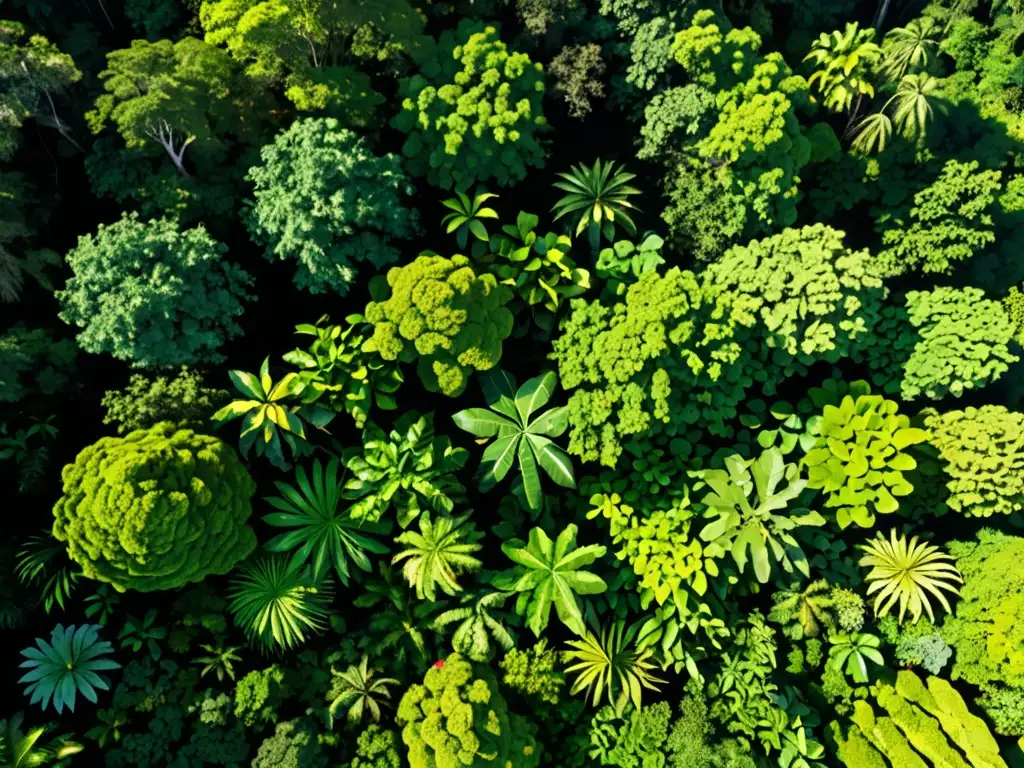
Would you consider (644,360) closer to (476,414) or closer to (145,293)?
(476,414)

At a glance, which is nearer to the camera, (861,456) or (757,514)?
(757,514)

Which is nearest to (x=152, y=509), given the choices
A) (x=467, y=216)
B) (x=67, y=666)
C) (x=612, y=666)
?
(x=67, y=666)

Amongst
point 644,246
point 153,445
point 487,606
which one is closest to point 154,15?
point 153,445

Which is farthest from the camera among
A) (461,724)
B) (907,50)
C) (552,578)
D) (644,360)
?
(907,50)

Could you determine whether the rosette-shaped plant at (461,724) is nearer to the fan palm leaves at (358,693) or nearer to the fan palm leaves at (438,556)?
the fan palm leaves at (358,693)

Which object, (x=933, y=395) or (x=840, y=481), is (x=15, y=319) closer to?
(x=840, y=481)

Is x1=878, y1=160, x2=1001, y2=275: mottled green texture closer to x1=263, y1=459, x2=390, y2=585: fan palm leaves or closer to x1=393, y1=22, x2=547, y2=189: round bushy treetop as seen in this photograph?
x1=393, y1=22, x2=547, y2=189: round bushy treetop

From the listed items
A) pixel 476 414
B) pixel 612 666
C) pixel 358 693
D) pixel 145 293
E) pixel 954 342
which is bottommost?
pixel 358 693
